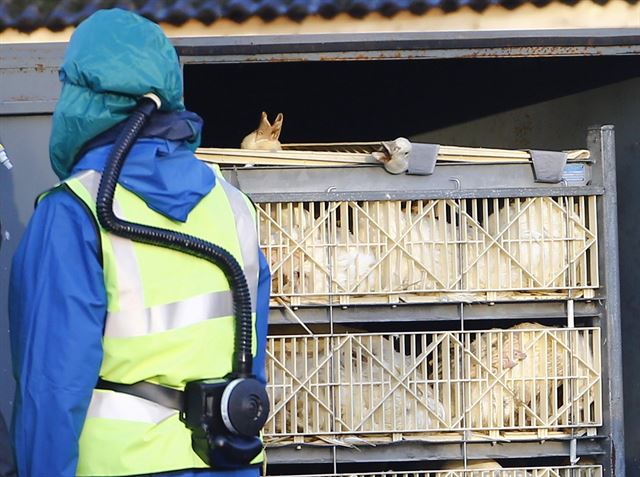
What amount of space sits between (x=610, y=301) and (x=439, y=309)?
0.74m

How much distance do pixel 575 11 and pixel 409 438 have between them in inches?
79.6

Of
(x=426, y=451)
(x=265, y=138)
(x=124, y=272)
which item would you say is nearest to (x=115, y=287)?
(x=124, y=272)

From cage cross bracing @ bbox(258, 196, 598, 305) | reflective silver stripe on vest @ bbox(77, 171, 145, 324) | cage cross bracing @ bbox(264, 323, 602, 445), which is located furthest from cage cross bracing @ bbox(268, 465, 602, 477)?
reflective silver stripe on vest @ bbox(77, 171, 145, 324)

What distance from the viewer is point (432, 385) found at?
5.10 meters

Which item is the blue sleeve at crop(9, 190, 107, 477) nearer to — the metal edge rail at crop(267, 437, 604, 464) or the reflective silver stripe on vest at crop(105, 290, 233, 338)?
the reflective silver stripe on vest at crop(105, 290, 233, 338)

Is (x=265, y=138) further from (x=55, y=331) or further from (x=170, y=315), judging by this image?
(x=55, y=331)

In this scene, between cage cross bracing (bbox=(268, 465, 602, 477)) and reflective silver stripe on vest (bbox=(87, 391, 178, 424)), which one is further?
cage cross bracing (bbox=(268, 465, 602, 477))

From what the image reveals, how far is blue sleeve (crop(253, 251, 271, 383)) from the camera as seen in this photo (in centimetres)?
343

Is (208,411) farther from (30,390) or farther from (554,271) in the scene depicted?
(554,271)

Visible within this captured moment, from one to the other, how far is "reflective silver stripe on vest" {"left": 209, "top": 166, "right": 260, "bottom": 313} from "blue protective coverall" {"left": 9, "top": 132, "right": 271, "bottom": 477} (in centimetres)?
38

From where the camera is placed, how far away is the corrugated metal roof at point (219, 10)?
5.05 meters

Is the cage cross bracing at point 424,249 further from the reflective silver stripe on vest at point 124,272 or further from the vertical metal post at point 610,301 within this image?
the reflective silver stripe on vest at point 124,272

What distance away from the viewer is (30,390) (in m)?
2.93

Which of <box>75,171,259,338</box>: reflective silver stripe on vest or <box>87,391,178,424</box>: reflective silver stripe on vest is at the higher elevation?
<box>75,171,259,338</box>: reflective silver stripe on vest
